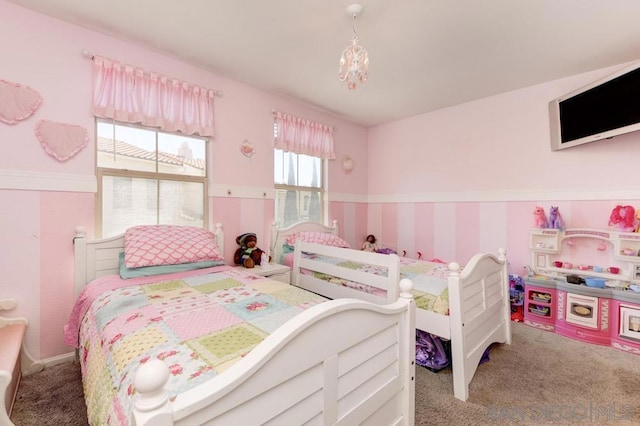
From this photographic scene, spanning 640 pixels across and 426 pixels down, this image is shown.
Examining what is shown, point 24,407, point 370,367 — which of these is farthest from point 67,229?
point 370,367

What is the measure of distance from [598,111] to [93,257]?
13.8ft

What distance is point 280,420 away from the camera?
78cm

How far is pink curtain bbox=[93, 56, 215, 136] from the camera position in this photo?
2102 millimetres

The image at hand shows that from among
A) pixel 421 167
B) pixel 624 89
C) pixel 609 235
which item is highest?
pixel 624 89

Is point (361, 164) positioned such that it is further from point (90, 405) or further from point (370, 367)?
point (90, 405)

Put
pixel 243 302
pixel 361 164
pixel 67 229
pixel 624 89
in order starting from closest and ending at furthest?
pixel 243 302, pixel 67 229, pixel 624 89, pixel 361 164

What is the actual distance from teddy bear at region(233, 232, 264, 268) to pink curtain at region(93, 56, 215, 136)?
3.45ft

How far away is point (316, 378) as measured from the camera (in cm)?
88

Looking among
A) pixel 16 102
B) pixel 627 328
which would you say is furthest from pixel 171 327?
pixel 627 328

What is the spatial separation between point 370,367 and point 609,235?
2717 mm

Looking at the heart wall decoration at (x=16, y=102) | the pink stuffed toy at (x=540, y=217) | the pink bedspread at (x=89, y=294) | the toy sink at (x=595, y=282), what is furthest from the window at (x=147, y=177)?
the toy sink at (x=595, y=282)

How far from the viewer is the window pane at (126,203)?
2.20 m

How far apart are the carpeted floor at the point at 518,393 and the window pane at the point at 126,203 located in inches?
41.2

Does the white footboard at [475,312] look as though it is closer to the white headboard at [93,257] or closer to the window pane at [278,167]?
the window pane at [278,167]
